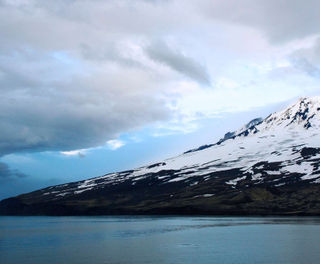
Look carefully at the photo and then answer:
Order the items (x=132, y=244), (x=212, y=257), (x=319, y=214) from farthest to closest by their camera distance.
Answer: (x=319, y=214) < (x=132, y=244) < (x=212, y=257)

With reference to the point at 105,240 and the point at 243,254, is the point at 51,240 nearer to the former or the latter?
the point at 105,240

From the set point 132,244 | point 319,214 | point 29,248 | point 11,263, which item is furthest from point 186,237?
point 319,214

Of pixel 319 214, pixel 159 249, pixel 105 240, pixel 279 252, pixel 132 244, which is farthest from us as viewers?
pixel 319 214

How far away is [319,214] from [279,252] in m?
128

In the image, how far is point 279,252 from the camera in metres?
80.8

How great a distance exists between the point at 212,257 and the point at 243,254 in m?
6.12

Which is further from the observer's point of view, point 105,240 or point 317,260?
point 105,240

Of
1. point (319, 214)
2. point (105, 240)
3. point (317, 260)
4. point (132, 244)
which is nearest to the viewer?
point (317, 260)

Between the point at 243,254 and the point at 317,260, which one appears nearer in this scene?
the point at 317,260

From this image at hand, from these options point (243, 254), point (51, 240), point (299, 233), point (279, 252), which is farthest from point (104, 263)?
point (299, 233)

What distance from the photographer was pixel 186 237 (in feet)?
363

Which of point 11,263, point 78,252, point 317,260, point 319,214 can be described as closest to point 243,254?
point 317,260

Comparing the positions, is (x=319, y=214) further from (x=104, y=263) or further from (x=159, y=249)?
(x=104, y=263)

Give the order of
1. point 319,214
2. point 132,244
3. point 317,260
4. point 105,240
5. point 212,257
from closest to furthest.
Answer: point 317,260, point 212,257, point 132,244, point 105,240, point 319,214
